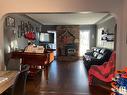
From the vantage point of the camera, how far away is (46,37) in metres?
13.0

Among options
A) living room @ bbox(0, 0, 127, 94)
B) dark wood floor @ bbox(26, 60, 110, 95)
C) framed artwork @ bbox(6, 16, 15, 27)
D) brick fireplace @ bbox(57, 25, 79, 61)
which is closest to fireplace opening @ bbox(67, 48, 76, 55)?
brick fireplace @ bbox(57, 25, 79, 61)

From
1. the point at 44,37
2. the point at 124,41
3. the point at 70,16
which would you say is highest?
the point at 70,16

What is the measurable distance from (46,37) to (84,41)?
266cm

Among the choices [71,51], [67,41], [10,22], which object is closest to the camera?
[10,22]

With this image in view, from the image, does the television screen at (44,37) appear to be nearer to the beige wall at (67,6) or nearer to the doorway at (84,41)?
the doorway at (84,41)

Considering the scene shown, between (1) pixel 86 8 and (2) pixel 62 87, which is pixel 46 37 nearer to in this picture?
(2) pixel 62 87

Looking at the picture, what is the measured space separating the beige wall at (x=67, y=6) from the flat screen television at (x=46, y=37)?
328 inches

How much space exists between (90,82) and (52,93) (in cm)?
152

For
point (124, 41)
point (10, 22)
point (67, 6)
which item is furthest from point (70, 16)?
point (124, 41)

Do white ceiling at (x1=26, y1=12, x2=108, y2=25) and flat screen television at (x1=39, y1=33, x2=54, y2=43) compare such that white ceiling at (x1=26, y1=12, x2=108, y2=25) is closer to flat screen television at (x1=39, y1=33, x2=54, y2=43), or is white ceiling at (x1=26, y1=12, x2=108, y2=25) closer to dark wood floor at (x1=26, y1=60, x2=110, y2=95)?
flat screen television at (x1=39, y1=33, x2=54, y2=43)

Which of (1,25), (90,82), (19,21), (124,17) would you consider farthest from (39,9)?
(19,21)

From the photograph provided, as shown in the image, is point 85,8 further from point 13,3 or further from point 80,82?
point 80,82

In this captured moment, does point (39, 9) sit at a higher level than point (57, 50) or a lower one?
higher

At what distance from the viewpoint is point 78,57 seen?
1341 cm
